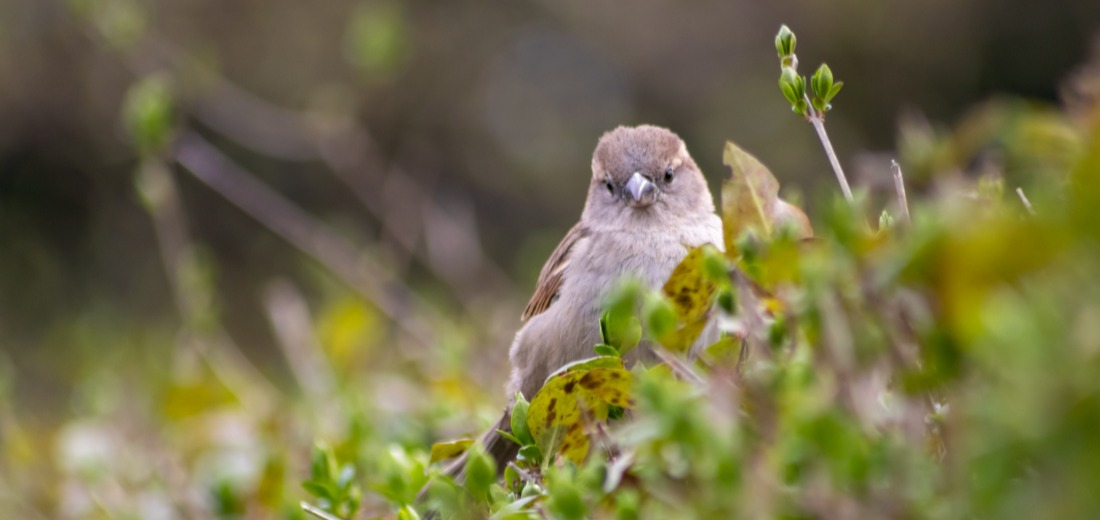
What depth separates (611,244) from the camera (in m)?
2.89

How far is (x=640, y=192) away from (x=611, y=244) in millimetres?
189

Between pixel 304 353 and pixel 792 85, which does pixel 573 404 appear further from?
pixel 304 353

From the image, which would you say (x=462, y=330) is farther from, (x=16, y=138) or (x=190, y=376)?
(x=16, y=138)

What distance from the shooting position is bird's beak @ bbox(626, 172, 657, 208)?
3.00 metres

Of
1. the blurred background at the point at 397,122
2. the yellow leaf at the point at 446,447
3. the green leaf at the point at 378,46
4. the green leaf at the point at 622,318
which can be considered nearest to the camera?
the green leaf at the point at 622,318

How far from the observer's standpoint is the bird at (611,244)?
2.69 metres

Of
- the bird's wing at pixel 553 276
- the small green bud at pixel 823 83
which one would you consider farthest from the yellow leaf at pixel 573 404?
the bird's wing at pixel 553 276

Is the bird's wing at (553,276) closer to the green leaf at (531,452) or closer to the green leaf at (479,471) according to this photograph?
the green leaf at (531,452)

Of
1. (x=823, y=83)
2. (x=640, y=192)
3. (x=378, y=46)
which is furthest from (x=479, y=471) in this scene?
(x=378, y=46)

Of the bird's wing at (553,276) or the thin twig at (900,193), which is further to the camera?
the bird's wing at (553,276)

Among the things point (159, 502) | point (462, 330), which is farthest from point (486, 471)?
point (462, 330)

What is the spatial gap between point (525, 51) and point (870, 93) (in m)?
2.16

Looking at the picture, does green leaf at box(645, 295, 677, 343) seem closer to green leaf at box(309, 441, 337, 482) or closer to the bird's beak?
green leaf at box(309, 441, 337, 482)

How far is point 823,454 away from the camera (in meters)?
0.97
